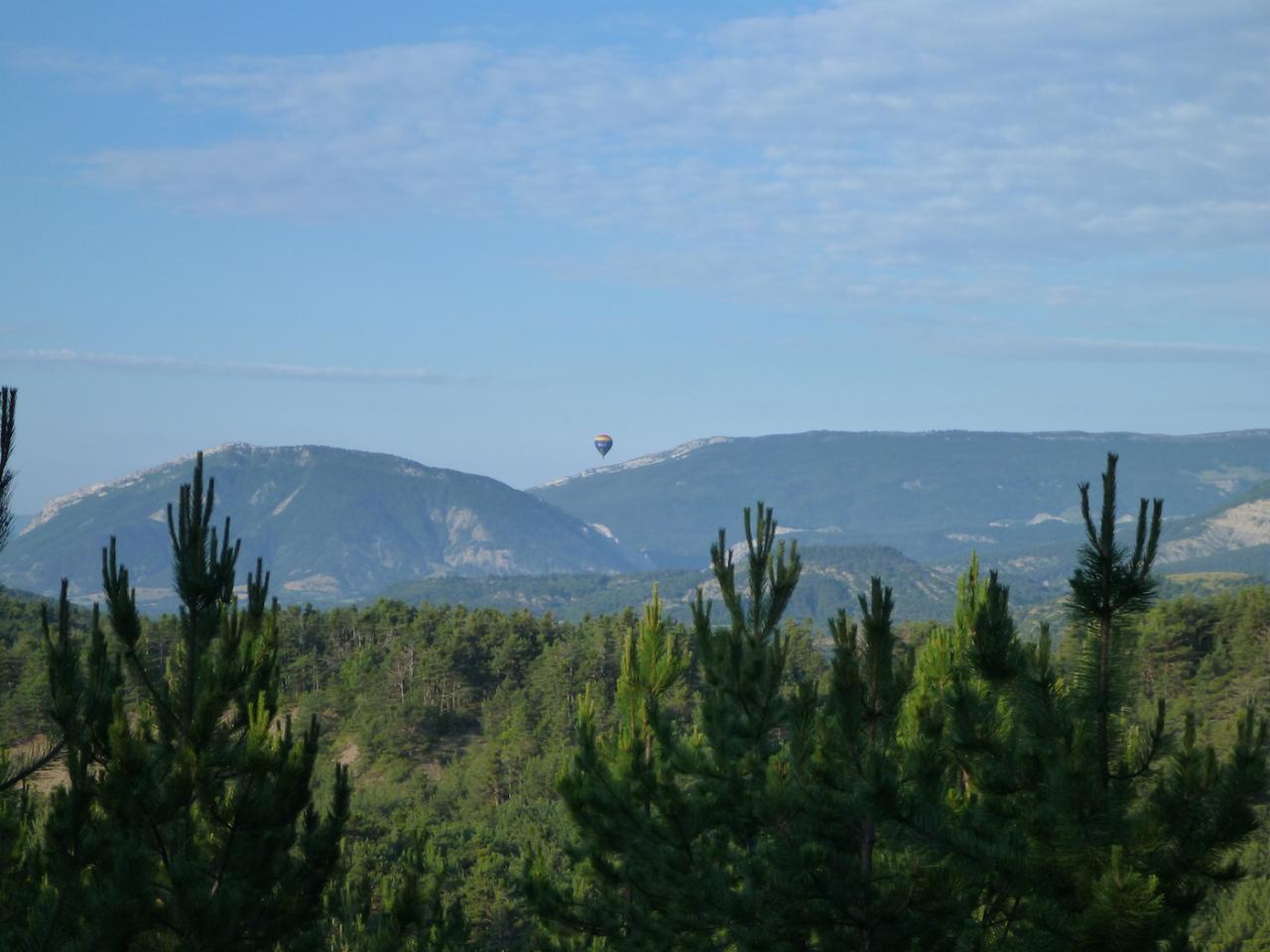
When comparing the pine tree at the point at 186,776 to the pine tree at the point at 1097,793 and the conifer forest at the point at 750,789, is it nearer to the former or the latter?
the conifer forest at the point at 750,789

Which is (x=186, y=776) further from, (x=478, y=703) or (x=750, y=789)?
(x=478, y=703)

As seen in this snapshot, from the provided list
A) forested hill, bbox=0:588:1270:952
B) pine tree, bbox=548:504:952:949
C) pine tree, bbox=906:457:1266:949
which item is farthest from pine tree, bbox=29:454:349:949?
forested hill, bbox=0:588:1270:952

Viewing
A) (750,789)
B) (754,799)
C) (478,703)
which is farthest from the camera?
(478,703)

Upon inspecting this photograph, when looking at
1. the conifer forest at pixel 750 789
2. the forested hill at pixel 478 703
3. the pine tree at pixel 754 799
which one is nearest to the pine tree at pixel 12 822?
the conifer forest at pixel 750 789

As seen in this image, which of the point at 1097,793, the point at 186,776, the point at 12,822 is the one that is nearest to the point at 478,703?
the point at 12,822

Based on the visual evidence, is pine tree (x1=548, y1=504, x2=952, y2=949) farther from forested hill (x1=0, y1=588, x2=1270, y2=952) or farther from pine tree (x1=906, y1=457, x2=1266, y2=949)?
forested hill (x1=0, y1=588, x2=1270, y2=952)

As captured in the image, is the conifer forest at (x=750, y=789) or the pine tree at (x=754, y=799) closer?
the conifer forest at (x=750, y=789)

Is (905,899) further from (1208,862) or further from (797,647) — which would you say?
(797,647)
